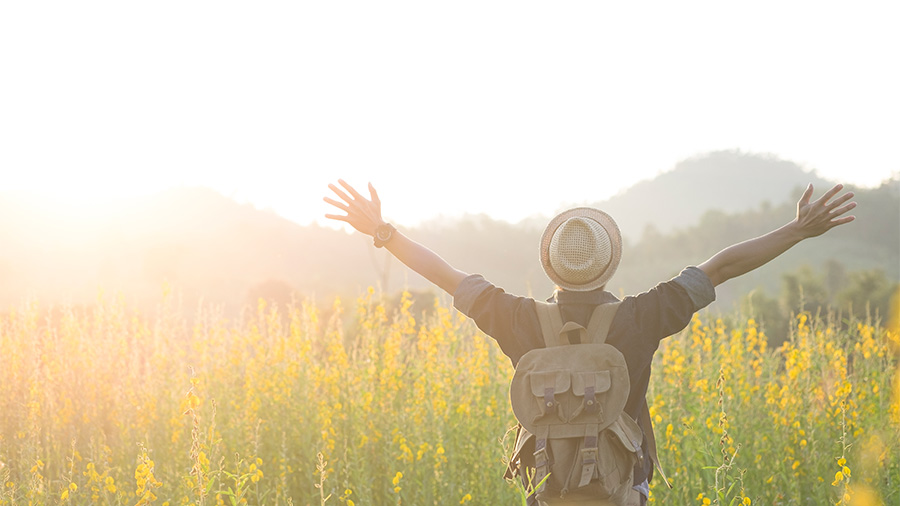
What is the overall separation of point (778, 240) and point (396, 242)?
5.03ft

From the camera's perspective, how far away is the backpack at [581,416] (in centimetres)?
290

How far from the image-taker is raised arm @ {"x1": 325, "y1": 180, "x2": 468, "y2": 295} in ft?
11.0

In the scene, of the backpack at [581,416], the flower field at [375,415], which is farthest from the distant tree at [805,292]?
the backpack at [581,416]

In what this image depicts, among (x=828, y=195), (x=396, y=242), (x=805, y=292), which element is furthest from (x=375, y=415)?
(x=805, y=292)

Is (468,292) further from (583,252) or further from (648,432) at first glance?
(648,432)

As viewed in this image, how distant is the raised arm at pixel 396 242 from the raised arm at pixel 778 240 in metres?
0.99

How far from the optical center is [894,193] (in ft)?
174

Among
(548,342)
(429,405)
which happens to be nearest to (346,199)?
(548,342)

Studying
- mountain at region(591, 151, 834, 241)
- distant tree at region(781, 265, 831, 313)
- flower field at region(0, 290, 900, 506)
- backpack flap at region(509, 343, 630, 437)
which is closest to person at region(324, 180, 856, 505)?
backpack flap at region(509, 343, 630, 437)

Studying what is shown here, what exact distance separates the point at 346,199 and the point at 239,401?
2.86 meters

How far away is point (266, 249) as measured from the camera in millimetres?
62875

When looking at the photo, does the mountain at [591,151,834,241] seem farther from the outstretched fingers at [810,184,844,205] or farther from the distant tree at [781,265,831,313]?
the outstretched fingers at [810,184,844,205]

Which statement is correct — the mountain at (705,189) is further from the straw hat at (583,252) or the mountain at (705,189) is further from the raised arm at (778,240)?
the straw hat at (583,252)

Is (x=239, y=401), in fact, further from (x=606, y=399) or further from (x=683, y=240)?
(x=683, y=240)
